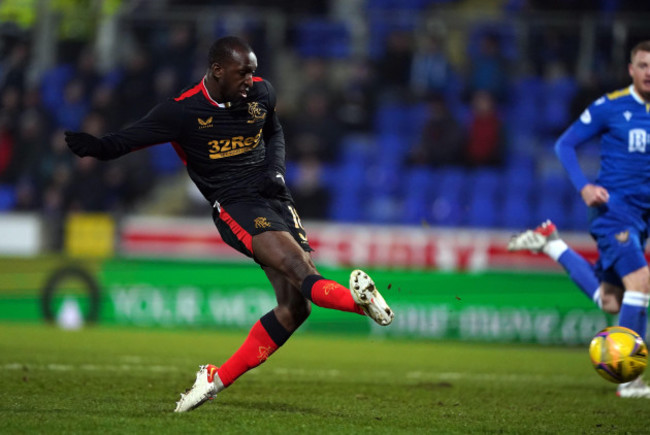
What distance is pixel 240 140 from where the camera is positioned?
6.43 meters

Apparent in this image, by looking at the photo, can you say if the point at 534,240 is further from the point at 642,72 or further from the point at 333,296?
the point at 333,296

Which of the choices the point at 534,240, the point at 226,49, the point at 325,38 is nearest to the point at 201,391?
the point at 226,49

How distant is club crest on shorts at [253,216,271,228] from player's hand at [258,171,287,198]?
197 mm

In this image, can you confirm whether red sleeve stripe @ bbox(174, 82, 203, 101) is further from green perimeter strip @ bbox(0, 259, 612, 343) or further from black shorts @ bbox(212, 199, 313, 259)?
green perimeter strip @ bbox(0, 259, 612, 343)

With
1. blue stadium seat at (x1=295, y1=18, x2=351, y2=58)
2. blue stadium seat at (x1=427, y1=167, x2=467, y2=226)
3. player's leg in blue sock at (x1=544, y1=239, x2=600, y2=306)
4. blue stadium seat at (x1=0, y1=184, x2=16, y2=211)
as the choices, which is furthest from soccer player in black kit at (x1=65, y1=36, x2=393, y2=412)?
blue stadium seat at (x1=295, y1=18, x2=351, y2=58)

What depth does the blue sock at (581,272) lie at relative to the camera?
825 centimetres

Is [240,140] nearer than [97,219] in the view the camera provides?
Yes

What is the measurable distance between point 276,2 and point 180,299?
6779 mm

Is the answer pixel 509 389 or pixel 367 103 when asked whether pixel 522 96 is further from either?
pixel 509 389

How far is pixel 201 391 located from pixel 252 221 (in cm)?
109

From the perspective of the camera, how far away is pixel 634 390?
302 inches

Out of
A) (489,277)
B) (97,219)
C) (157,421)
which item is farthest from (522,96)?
(157,421)

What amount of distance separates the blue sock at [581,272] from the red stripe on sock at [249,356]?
10.5 feet

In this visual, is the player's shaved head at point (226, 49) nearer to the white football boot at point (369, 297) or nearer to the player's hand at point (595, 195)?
the white football boot at point (369, 297)
